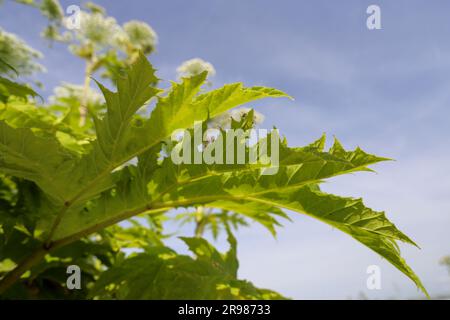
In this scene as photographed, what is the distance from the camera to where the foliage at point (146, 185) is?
66 cm

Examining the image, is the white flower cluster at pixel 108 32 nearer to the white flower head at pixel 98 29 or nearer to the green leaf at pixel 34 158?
the white flower head at pixel 98 29

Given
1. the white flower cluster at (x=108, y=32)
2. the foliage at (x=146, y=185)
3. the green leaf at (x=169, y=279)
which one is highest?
the white flower cluster at (x=108, y=32)

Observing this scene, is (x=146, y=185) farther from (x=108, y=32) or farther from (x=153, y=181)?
(x=108, y=32)

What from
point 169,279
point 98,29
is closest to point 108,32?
point 98,29

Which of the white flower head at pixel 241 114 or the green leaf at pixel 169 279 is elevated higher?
the white flower head at pixel 241 114

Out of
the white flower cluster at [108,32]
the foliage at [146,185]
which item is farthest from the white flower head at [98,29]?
the foliage at [146,185]

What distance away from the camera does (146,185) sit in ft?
2.59

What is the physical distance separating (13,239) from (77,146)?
26 cm

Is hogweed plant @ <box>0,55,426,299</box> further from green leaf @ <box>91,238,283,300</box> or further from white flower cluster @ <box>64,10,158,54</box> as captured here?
white flower cluster @ <box>64,10,158,54</box>

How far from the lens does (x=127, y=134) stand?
2.28ft

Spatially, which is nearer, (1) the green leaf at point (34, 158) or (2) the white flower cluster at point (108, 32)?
(1) the green leaf at point (34, 158)

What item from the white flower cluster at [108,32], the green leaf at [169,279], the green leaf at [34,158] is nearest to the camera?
the green leaf at [34,158]
